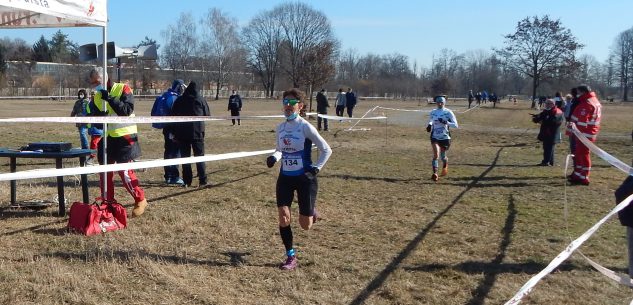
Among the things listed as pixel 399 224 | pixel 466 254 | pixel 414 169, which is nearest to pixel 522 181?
pixel 414 169

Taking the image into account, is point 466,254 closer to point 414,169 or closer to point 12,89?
point 414,169

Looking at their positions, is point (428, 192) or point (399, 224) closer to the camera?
point (399, 224)

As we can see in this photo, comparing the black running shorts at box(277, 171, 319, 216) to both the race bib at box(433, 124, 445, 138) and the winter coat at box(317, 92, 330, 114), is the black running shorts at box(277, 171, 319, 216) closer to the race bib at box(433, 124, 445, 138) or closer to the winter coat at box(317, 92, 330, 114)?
the race bib at box(433, 124, 445, 138)

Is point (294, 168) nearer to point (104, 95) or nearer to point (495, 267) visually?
point (495, 267)

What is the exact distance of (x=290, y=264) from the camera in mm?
5562

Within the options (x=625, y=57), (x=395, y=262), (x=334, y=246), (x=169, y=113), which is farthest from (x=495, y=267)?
(x=625, y=57)

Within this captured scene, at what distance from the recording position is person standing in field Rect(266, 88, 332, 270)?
5566 millimetres

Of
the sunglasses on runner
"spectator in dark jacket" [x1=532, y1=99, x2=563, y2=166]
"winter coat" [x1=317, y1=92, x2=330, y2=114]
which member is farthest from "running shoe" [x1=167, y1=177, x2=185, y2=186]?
"winter coat" [x1=317, y1=92, x2=330, y2=114]

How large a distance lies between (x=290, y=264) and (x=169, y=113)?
5361mm

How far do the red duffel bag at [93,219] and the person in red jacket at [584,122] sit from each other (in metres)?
8.49

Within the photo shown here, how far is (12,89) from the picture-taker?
219 ft

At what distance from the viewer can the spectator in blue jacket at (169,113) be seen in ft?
32.8

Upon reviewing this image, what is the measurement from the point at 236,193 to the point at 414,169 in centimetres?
501

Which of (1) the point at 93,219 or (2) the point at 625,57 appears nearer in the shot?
(1) the point at 93,219
